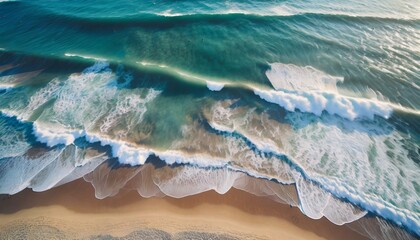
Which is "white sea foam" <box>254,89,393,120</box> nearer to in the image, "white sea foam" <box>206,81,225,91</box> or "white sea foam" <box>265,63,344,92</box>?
"white sea foam" <box>265,63,344,92</box>

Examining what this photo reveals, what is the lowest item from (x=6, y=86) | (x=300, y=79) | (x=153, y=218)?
(x=153, y=218)

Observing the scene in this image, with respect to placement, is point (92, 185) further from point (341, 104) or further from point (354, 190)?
point (341, 104)

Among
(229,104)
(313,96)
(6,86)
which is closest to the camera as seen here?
(313,96)

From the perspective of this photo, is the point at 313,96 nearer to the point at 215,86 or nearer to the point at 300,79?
the point at 300,79

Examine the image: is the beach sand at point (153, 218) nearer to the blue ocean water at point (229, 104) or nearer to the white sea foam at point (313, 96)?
the blue ocean water at point (229, 104)

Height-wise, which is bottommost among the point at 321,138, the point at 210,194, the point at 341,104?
the point at 210,194

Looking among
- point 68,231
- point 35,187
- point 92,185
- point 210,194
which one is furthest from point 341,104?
point 35,187

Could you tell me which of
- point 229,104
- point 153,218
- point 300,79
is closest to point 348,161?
point 300,79
